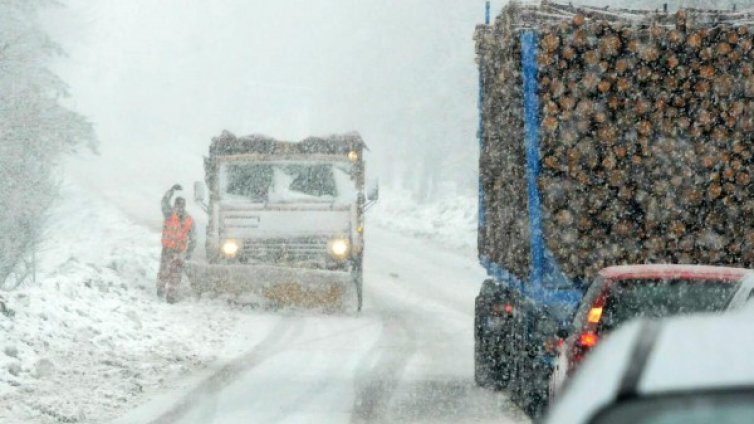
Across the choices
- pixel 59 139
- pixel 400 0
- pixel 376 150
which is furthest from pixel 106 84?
pixel 59 139

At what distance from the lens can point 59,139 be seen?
106ft

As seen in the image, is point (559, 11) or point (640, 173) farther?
point (559, 11)

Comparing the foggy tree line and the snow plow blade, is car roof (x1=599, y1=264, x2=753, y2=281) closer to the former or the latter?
the snow plow blade

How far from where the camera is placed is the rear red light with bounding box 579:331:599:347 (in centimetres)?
756

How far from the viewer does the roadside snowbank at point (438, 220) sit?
118 ft

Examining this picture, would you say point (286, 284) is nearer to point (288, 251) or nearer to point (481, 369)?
point (288, 251)

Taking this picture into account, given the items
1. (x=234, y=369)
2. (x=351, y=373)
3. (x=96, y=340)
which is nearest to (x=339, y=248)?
(x=96, y=340)

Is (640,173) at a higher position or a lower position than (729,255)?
higher

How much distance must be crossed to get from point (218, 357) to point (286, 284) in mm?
4639

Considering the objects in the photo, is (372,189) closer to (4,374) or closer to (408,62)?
(4,374)

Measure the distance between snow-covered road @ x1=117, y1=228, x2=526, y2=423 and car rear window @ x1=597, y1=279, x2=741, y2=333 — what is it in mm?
2685

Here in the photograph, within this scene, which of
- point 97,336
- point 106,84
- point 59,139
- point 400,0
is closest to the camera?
point 97,336

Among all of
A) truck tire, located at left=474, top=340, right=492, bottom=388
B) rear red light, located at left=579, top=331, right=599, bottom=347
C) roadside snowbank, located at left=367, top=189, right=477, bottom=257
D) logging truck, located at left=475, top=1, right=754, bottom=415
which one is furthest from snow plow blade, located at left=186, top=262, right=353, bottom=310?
roadside snowbank, located at left=367, top=189, right=477, bottom=257

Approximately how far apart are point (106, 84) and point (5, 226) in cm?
11647
